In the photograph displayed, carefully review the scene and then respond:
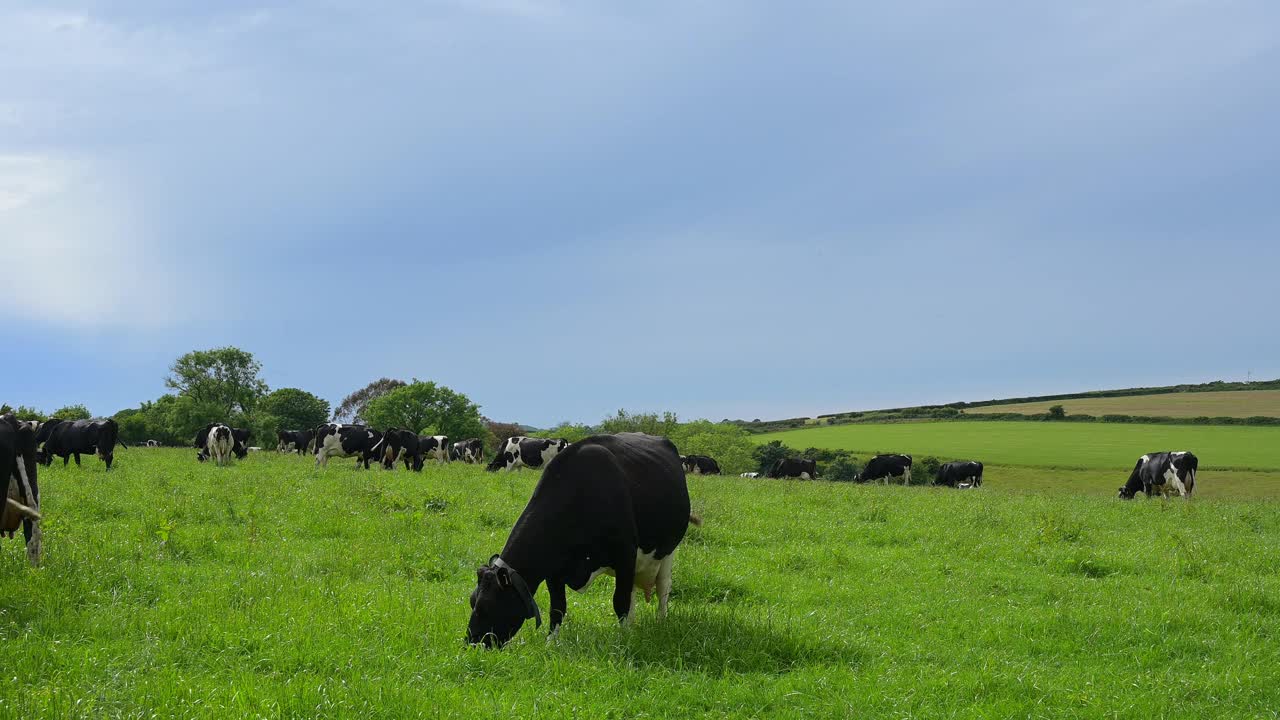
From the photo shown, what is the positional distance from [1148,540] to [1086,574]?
4.00m

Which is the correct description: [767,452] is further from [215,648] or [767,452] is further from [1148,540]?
[215,648]

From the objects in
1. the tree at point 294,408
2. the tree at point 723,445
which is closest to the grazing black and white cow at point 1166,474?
the tree at point 723,445

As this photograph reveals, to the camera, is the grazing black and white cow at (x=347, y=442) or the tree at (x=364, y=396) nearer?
the grazing black and white cow at (x=347, y=442)

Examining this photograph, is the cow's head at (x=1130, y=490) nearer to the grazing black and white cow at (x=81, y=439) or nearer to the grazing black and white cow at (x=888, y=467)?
the grazing black and white cow at (x=888, y=467)

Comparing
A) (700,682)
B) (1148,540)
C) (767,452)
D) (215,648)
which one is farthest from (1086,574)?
(767,452)

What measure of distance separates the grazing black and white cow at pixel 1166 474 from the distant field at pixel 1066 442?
32595 millimetres

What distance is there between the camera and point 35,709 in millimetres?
5453

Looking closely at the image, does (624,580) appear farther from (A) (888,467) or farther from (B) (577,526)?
(A) (888,467)

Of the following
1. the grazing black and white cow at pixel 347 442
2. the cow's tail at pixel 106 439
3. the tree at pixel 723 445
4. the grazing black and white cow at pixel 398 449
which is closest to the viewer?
the cow's tail at pixel 106 439

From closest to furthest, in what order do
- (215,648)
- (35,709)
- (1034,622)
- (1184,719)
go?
1. (35,709)
2. (1184,719)
3. (215,648)
4. (1034,622)

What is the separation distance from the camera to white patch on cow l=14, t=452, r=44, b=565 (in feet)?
→ 33.1

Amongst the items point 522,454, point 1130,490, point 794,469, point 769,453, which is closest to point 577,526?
point 522,454

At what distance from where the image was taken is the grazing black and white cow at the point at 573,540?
25.3 ft

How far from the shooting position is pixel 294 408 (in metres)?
104
